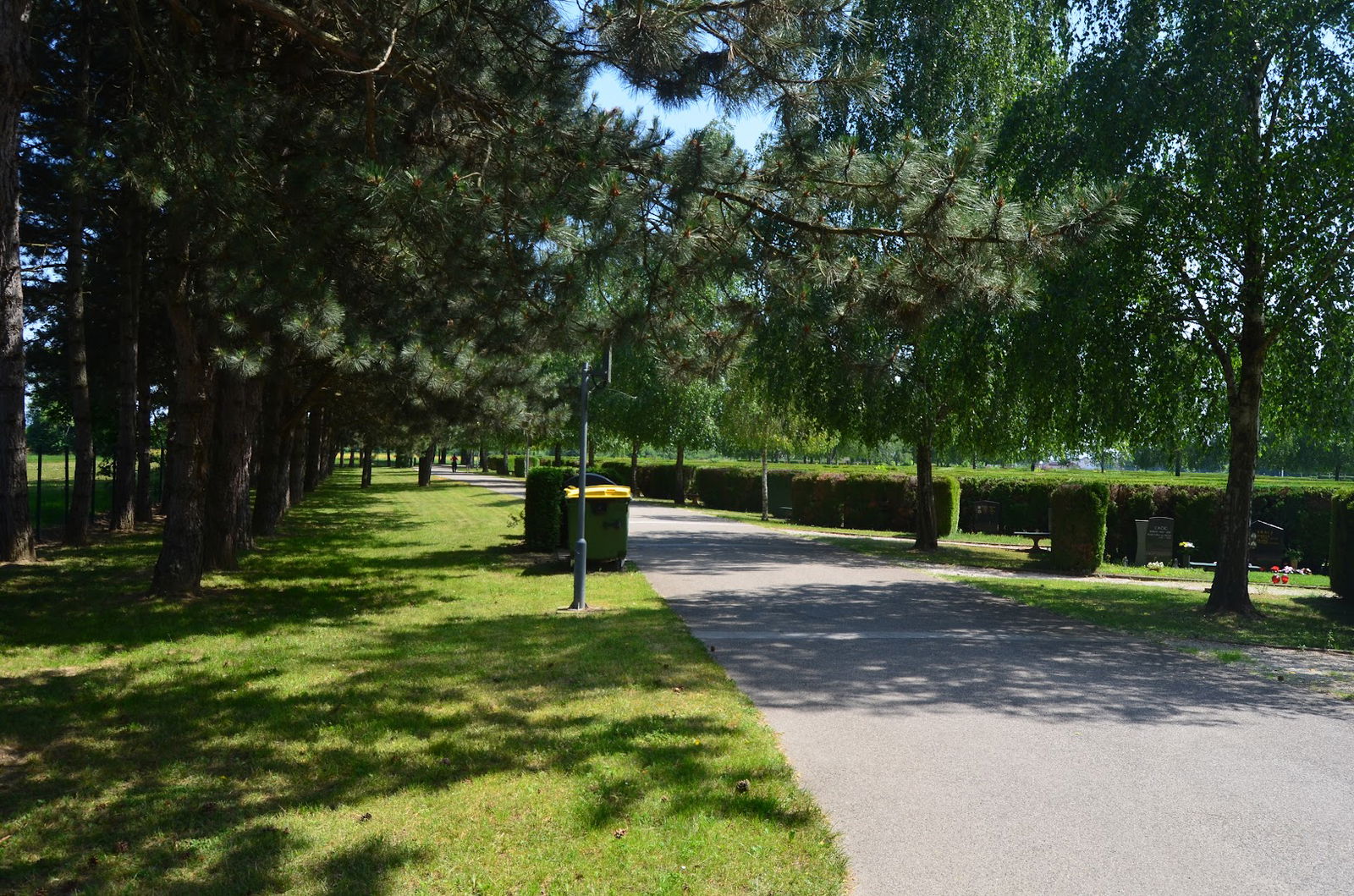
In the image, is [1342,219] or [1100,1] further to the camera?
[1100,1]

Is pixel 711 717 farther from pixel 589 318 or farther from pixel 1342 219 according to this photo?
pixel 1342 219

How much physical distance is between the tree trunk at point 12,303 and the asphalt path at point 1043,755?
8223 millimetres

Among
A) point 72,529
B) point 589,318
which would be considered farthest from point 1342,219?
point 72,529

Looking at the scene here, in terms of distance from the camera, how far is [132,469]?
1716 cm

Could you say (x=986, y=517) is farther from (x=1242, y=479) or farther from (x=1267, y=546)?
(x=1242, y=479)

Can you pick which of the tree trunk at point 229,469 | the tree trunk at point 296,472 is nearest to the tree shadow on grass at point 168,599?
the tree trunk at point 229,469

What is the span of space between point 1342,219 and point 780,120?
7.37 metres

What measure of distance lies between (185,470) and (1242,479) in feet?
39.6

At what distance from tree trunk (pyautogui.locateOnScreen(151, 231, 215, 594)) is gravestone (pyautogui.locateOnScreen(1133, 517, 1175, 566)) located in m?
16.6

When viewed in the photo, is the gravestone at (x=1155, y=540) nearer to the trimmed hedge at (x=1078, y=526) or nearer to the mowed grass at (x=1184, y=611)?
the trimmed hedge at (x=1078, y=526)

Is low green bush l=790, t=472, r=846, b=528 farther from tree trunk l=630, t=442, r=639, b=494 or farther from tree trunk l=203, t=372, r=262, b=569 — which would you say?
tree trunk l=203, t=372, r=262, b=569

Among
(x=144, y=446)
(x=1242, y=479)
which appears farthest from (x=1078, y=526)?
(x=144, y=446)

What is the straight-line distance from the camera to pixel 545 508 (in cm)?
1543

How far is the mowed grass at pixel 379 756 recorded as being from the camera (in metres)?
3.74
